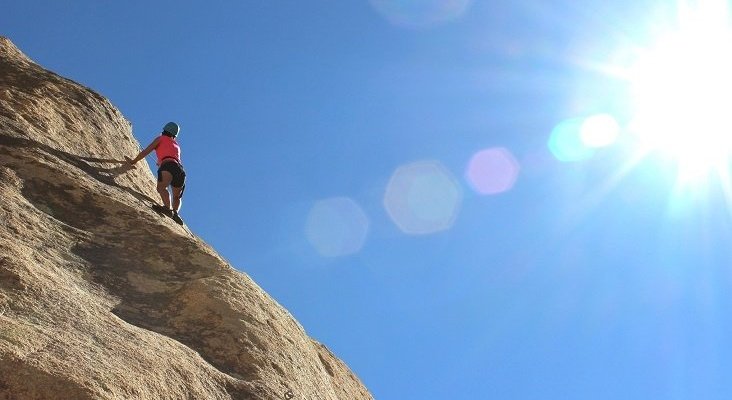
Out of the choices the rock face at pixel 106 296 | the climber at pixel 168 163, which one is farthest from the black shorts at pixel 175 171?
the rock face at pixel 106 296

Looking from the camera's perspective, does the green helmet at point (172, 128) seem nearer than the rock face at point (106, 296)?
No

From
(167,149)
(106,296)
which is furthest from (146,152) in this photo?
(106,296)

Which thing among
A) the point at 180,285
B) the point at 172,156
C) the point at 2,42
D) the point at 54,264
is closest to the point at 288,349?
the point at 180,285

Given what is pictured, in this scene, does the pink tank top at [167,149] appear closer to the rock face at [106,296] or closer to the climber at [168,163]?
the climber at [168,163]

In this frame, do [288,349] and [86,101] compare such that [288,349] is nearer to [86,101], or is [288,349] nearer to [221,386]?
[221,386]

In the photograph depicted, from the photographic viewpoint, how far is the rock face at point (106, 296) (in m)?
5.67

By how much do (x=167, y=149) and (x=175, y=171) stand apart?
540 mm

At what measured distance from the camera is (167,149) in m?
13.8

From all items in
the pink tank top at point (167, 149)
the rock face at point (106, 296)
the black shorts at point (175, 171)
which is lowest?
the rock face at point (106, 296)

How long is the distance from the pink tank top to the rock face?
0.72 metres

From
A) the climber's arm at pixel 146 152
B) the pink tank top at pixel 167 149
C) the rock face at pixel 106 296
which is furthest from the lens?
the pink tank top at pixel 167 149

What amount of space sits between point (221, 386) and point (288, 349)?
2095 millimetres

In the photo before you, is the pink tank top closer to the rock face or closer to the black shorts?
the black shorts

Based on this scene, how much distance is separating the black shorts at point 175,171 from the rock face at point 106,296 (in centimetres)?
54
